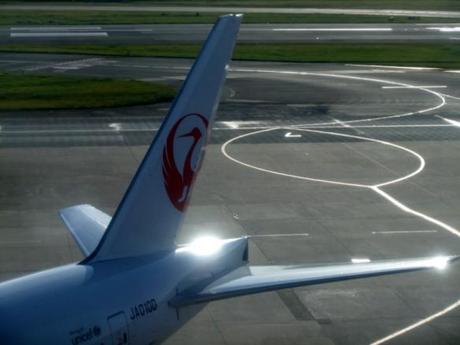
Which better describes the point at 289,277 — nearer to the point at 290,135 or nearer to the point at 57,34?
the point at 290,135

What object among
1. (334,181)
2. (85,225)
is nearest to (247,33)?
(334,181)

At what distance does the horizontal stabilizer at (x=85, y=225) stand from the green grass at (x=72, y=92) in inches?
1442

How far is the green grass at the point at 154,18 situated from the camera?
108188 millimetres

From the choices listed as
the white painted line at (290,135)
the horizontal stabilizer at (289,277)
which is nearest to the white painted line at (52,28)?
the white painted line at (290,135)

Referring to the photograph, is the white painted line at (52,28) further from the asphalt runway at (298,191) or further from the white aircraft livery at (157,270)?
the white aircraft livery at (157,270)

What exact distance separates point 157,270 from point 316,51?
2765 inches

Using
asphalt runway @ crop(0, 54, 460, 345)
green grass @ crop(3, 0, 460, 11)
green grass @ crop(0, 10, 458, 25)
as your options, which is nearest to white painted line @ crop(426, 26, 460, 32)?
green grass @ crop(0, 10, 458, 25)

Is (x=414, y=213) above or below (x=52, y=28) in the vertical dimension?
below

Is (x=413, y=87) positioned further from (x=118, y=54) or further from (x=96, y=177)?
(x=96, y=177)

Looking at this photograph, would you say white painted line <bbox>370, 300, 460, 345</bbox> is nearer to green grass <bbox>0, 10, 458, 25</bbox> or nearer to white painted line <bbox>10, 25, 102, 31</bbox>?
white painted line <bbox>10, 25, 102, 31</bbox>

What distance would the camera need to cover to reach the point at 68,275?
42.5 ft

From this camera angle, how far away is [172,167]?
15133 mm

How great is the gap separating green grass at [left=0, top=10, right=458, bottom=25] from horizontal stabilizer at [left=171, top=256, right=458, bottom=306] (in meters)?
93.5

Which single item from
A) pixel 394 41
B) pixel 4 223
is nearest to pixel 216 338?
pixel 4 223
